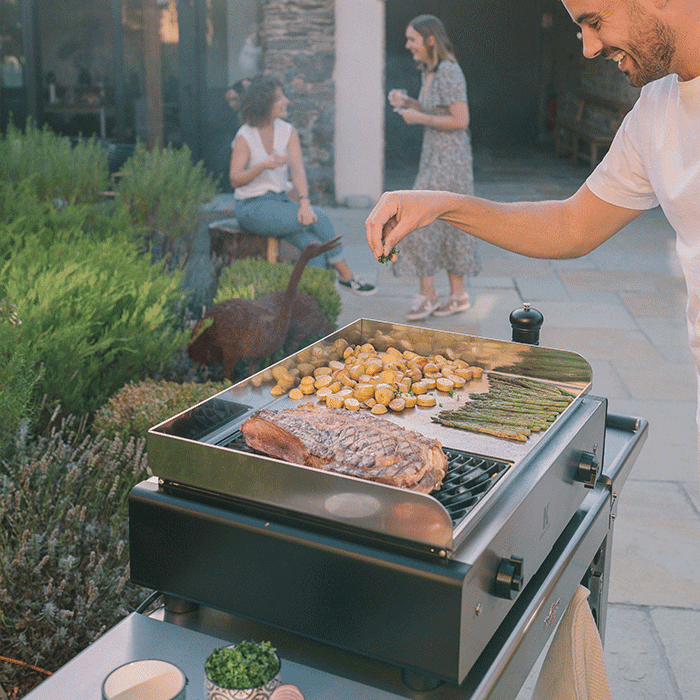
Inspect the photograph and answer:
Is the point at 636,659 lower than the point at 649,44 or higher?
lower

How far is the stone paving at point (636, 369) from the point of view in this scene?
2947 mm

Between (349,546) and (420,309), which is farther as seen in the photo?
(420,309)

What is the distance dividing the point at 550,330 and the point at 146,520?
515 cm

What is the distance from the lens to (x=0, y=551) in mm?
2422

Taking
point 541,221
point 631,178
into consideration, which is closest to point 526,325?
point 541,221

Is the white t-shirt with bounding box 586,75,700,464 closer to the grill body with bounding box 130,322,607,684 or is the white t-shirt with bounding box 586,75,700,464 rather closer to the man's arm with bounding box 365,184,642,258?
the man's arm with bounding box 365,184,642,258

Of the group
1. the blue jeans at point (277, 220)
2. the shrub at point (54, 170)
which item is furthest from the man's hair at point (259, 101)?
the shrub at point (54, 170)

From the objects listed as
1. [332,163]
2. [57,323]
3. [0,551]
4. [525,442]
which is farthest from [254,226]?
[332,163]

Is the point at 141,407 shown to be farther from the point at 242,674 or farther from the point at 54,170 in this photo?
the point at 54,170

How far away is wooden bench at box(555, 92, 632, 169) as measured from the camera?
13.8 m

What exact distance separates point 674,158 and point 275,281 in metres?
3.04

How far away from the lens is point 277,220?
19.2 feet

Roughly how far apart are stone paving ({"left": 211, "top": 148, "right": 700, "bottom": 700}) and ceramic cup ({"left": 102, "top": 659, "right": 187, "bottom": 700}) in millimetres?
1665

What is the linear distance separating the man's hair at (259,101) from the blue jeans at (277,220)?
0.50 metres
